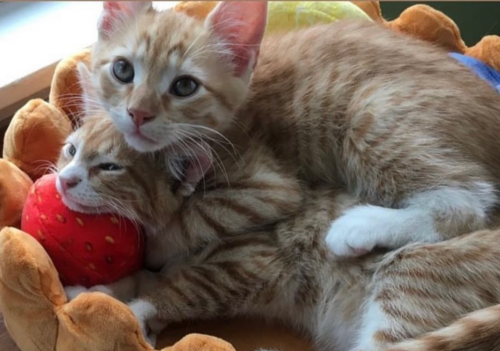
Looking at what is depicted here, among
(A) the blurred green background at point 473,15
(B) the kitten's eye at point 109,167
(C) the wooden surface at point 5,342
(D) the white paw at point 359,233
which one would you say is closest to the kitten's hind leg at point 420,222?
(D) the white paw at point 359,233

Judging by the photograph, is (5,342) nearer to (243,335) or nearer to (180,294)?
(180,294)

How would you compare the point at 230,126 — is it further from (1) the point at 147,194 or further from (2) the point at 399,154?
(2) the point at 399,154

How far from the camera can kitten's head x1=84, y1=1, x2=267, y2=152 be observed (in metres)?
1.37

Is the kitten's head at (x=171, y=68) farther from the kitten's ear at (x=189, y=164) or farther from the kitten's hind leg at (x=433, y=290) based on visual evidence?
the kitten's hind leg at (x=433, y=290)

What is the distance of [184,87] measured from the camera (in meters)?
1.44

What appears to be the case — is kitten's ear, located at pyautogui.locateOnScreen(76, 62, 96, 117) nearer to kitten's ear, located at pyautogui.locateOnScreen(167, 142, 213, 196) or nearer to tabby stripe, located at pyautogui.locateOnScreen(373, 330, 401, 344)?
kitten's ear, located at pyautogui.locateOnScreen(167, 142, 213, 196)

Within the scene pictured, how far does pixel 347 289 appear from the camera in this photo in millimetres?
1422

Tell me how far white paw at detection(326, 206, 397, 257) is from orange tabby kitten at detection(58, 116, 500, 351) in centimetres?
4

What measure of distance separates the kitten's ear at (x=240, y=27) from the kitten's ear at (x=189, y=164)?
22 centimetres

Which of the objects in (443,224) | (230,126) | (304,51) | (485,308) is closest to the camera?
(485,308)

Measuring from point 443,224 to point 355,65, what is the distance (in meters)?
0.45

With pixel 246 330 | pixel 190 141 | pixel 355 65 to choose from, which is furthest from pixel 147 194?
pixel 355 65

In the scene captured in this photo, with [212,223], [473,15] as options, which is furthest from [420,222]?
[473,15]

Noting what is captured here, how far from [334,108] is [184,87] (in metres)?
0.38
